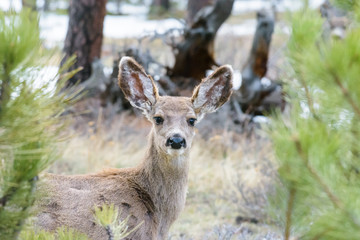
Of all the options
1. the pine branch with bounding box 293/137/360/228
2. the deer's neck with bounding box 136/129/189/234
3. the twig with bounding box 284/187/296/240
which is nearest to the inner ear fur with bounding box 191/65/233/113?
the deer's neck with bounding box 136/129/189/234

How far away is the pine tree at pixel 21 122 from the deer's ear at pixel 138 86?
2671mm

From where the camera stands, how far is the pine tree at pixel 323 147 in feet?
6.93

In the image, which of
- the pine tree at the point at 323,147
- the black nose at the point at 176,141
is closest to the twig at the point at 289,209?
the pine tree at the point at 323,147

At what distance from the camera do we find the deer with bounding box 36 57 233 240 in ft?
14.1

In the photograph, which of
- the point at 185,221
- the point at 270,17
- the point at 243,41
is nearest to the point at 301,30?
the point at 185,221

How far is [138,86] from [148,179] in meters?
0.81

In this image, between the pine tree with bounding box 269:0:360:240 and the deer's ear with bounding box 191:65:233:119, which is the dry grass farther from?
the pine tree with bounding box 269:0:360:240

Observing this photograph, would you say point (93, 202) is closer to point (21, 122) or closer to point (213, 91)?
point (213, 91)

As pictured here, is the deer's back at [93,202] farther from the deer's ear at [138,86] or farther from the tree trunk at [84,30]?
the tree trunk at [84,30]

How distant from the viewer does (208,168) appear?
858cm

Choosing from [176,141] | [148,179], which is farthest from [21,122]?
[148,179]

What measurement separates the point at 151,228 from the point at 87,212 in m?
0.51

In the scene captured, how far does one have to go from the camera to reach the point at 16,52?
207 centimetres

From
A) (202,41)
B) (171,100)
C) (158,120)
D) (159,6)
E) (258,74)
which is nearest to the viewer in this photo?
(158,120)
